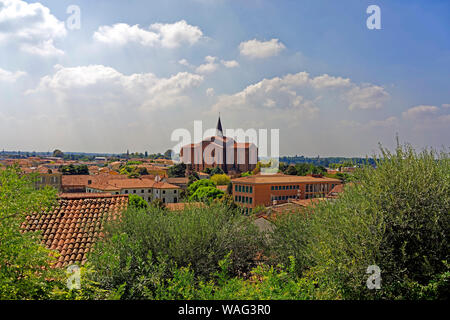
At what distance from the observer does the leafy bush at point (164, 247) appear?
6664mm

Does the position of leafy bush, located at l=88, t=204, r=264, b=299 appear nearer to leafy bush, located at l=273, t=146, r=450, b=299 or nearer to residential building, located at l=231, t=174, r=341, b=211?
leafy bush, located at l=273, t=146, r=450, b=299

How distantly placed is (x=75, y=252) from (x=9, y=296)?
503cm

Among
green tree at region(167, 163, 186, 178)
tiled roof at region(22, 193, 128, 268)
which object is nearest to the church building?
green tree at region(167, 163, 186, 178)

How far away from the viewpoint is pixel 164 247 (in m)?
8.27

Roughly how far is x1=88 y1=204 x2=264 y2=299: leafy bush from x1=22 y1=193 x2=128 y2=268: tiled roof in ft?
4.04

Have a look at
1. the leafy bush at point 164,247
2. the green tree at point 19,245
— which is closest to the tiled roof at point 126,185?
the leafy bush at point 164,247

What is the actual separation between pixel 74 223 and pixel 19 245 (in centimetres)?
641

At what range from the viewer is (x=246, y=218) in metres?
11.6

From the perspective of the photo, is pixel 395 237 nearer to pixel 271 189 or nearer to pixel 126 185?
pixel 271 189

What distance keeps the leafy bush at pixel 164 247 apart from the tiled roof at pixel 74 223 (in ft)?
4.04
